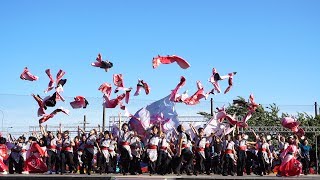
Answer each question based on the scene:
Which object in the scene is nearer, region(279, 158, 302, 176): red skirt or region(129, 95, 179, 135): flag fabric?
region(279, 158, 302, 176): red skirt

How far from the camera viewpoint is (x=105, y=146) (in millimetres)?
20688

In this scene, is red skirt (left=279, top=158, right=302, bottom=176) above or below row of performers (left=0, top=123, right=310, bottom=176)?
below

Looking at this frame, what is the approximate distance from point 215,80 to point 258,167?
3.47 metres

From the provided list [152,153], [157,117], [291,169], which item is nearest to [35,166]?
[157,117]

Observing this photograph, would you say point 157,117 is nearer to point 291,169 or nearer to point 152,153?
point 152,153

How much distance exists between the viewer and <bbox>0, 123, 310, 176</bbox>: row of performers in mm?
19469

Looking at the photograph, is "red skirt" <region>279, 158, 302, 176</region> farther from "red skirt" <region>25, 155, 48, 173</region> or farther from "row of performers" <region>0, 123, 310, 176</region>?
"red skirt" <region>25, 155, 48, 173</region>

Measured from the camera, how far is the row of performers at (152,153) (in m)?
19.5

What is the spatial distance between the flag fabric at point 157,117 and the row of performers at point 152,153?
2.17m

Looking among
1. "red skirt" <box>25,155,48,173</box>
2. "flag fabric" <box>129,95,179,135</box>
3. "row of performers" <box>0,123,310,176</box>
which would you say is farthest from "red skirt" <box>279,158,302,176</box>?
"red skirt" <box>25,155,48,173</box>

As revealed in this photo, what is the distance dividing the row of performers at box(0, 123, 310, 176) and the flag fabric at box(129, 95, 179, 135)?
7.13 feet

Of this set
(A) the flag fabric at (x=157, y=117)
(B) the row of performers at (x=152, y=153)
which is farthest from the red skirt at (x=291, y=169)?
(A) the flag fabric at (x=157, y=117)

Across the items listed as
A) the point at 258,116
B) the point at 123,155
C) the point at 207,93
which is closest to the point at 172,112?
the point at 207,93

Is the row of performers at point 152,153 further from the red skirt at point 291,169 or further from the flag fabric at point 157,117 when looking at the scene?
the flag fabric at point 157,117
